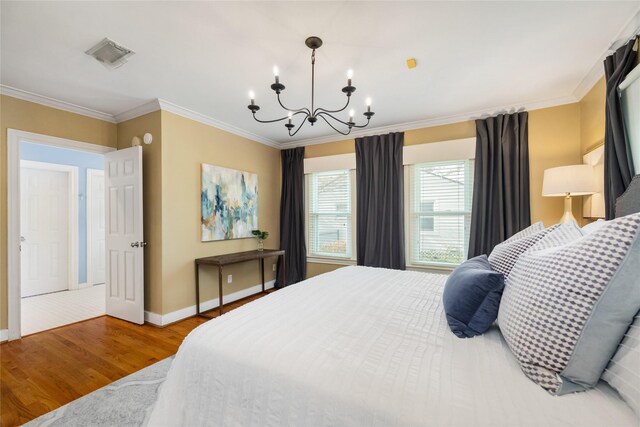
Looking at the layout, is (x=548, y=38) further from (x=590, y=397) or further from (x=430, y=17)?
(x=590, y=397)

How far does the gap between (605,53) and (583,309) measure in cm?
254

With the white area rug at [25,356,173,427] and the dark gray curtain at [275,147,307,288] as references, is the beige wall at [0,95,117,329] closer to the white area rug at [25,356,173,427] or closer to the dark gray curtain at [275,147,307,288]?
the white area rug at [25,356,173,427]

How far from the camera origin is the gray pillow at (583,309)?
0.77 metres

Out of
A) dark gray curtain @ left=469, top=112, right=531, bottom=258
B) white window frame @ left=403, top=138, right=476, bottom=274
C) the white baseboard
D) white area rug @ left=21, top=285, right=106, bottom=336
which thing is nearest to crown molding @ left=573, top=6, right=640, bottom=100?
dark gray curtain @ left=469, top=112, right=531, bottom=258

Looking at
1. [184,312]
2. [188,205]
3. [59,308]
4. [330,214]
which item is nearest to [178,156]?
[188,205]

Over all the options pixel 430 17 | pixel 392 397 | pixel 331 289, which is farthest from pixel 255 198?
pixel 392 397

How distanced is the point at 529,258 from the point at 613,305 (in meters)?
0.35

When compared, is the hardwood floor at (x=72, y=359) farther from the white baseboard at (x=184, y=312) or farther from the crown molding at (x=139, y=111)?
the crown molding at (x=139, y=111)

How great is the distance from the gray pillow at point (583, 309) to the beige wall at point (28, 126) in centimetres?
421

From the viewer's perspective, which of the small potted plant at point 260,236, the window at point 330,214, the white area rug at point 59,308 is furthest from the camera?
the window at point 330,214

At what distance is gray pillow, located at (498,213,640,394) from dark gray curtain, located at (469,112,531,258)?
2679 mm

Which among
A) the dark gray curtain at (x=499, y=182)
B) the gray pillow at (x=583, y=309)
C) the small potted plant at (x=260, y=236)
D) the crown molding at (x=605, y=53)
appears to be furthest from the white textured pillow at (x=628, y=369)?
the small potted plant at (x=260, y=236)

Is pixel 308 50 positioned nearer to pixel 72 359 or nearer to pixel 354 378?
pixel 354 378

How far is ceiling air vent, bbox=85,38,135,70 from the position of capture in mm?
2088
